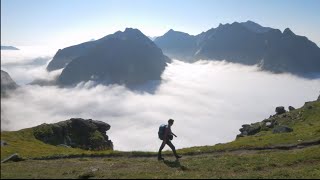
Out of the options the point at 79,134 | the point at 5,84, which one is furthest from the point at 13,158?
the point at 79,134

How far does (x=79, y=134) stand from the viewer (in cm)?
14125

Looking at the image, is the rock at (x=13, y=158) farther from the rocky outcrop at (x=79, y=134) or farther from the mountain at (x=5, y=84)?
the rocky outcrop at (x=79, y=134)

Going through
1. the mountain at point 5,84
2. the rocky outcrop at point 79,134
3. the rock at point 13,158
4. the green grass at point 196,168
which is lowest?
the green grass at point 196,168

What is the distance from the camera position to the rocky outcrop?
12745 centimetres

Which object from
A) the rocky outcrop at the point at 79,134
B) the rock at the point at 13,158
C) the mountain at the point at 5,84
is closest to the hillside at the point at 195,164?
the rock at the point at 13,158

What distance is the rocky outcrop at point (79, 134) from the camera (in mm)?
127450

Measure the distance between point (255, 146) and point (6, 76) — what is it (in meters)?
47.5

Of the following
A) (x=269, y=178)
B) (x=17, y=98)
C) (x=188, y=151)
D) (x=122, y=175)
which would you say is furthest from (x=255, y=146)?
(x=17, y=98)

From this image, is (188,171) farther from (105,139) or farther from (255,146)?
(105,139)

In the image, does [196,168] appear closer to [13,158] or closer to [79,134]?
[13,158]

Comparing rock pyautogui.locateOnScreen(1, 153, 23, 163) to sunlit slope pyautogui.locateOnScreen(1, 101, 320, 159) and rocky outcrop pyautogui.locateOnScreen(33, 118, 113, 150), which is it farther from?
rocky outcrop pyautogui.locateOnScreen(33, 118, 113, 150)

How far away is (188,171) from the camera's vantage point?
38.2 metres

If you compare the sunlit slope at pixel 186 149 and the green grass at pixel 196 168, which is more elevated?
the sunlit slope at pixel 186 149

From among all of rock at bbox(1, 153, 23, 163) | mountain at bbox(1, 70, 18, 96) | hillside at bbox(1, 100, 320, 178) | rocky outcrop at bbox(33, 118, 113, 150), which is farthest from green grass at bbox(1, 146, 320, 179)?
rocky outcrop at bbox(33, 118, 113, 150)
